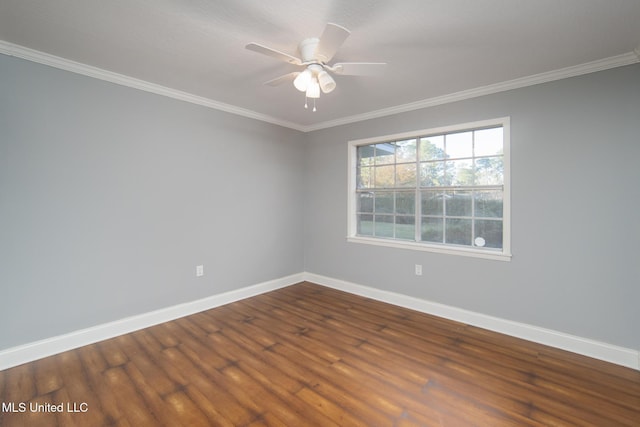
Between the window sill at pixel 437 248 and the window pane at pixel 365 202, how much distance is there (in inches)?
16.7

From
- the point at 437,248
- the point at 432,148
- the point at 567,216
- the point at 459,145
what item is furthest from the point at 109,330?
the point at 567,216

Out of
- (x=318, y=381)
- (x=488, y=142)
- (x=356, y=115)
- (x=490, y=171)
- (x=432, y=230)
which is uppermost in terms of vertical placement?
(x=356, y=115)

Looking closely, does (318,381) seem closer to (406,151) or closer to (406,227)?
(406,227)

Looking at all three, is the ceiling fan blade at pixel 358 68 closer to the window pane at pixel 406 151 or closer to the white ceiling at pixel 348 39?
the white ceiling at pixel 348 39

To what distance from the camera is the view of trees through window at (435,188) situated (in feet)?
10.2

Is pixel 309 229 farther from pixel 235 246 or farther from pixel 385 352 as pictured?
pixel 385 352

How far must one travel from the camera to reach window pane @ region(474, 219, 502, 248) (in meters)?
3.04

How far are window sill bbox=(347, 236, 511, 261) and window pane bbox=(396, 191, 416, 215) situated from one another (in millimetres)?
402

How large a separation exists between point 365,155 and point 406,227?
1.21 metres

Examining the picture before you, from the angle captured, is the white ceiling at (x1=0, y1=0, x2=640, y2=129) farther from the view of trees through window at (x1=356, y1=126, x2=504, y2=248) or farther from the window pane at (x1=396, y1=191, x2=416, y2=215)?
the window pane at (x1=396, y1=191, x2=416, y2=215)

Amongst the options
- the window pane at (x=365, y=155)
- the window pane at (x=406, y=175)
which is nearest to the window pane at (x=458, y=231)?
the window pane at (x=406, y=175)

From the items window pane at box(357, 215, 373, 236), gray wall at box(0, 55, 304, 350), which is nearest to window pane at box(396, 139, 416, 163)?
window pane at box(357, 215, 373, 236)

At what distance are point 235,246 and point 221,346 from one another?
4.72ft

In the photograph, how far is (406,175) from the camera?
3.74 meters
